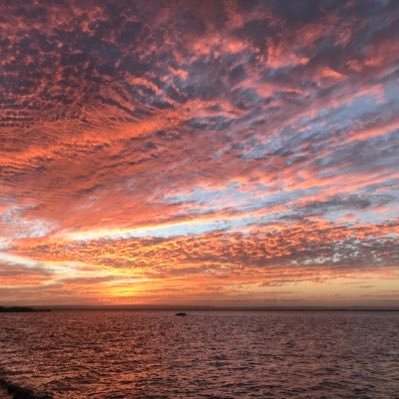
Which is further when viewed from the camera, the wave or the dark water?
the dark water

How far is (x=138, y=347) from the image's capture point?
209ft

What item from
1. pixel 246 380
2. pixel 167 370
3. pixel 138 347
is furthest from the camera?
pixel 138 347

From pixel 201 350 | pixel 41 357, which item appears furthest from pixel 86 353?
pixel 201 350

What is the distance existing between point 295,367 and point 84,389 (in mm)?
22987

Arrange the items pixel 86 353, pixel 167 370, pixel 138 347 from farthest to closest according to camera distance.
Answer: pixel 138 347 < pixel 86 353 < pixel 167 370

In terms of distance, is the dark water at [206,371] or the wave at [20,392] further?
the dark water at [206,371]

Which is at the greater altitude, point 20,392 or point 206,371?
point 20,392

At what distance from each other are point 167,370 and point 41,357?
19085mm

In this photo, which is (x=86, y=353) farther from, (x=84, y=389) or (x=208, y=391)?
(x=208, y=391)

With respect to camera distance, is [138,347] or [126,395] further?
[138,347]

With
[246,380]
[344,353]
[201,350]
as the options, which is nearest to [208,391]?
[246,380]

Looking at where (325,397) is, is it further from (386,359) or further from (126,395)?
(386,359)

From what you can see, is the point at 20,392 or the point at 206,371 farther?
the point at 206,371

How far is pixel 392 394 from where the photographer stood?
102 feet
